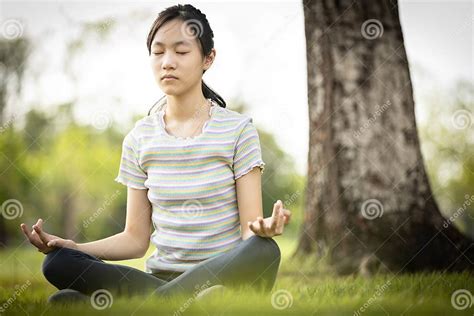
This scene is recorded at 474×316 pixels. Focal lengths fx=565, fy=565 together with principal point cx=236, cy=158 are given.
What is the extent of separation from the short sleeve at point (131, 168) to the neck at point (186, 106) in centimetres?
24

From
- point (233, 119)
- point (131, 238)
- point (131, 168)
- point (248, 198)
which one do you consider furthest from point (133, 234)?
point (233, 119)

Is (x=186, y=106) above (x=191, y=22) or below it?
below

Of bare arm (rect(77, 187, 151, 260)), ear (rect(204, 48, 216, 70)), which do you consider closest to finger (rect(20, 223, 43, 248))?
bare arm (rect(77, 187, 151, 260))

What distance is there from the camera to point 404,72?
405 cm

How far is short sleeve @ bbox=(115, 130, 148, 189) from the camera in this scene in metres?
2.78

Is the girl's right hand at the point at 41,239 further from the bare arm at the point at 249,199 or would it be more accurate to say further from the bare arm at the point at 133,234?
the bare arm at the point at 249,199

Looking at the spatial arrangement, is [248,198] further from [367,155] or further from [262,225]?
[367,155]

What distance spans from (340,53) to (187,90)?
5.91ft

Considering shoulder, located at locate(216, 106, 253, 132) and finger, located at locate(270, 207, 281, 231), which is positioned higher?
shoulder, located at locate(216, 106, 253, 132)

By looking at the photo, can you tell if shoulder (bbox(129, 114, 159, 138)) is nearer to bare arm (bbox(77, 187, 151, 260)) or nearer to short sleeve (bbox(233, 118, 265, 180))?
bare arm (bbox(77, 187, 151, 260))

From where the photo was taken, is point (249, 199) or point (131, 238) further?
point (131, 238)

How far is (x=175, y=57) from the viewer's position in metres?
2.55

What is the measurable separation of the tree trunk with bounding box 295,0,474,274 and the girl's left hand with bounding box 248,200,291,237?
181cm

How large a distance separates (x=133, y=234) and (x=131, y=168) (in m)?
0.32
